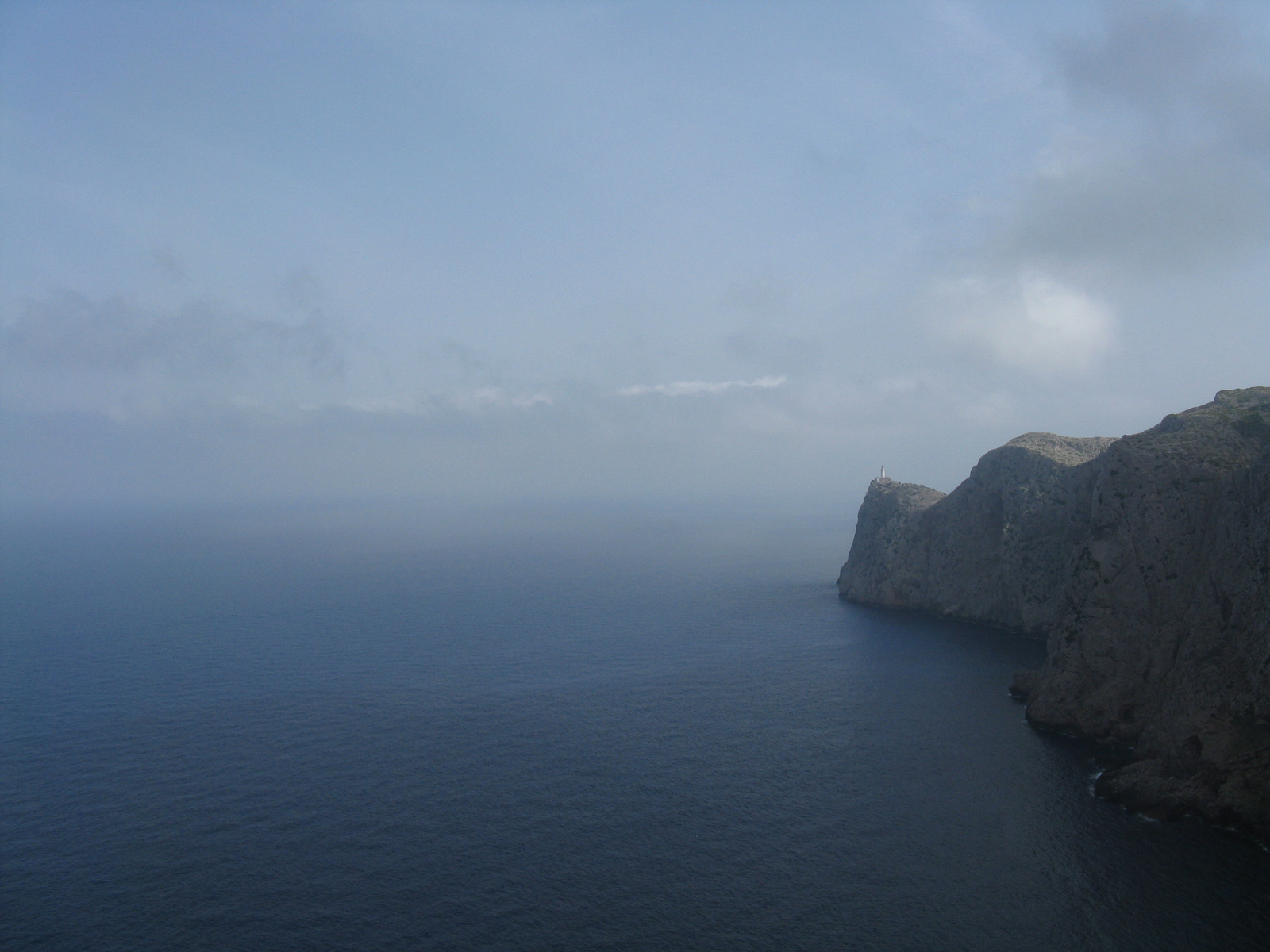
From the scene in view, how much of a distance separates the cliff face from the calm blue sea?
4271 mm

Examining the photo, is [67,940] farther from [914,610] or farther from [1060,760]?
[914,610]

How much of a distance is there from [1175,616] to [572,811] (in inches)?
2428

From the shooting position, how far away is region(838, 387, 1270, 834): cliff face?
198 ft

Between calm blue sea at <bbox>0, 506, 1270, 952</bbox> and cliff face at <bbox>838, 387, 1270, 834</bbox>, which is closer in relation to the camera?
calm blue sea at <bbox>0, 506, 1270, 952</bbox>

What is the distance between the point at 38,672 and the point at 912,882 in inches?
4682

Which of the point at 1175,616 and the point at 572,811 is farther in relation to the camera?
the point at 1175,616

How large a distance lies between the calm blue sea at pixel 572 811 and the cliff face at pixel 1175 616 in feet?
14.0

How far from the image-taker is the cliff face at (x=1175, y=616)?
198 ft

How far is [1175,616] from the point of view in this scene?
240 feet

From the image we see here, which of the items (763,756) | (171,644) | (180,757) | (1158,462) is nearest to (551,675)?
(763,756)

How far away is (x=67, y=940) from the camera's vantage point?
155ft

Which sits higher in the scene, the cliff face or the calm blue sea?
the cliff face

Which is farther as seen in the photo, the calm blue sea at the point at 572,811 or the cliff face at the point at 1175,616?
the cliff face at the point at 1175,616

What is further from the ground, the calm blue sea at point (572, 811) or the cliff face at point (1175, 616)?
the cliff face at point (1175, 616)
